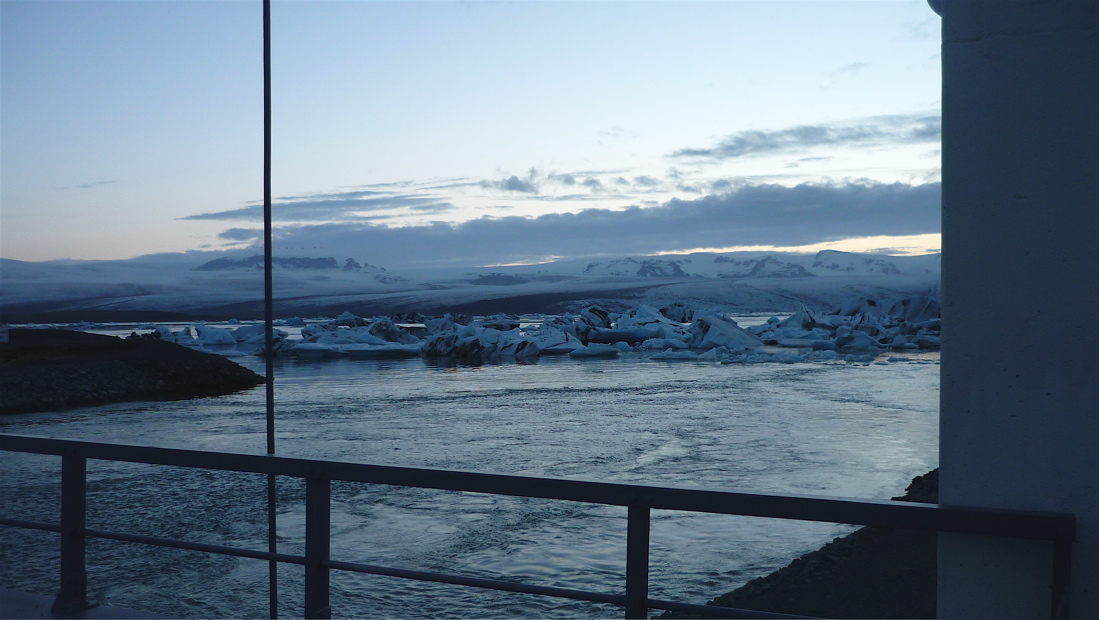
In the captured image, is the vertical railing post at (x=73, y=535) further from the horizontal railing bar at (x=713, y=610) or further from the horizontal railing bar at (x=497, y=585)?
the horizontal railing bar at (x=713, y=610)

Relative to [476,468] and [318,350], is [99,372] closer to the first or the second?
[318,350]

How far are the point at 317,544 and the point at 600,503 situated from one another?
70cm

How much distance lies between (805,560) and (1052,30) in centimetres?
506

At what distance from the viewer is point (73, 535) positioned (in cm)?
242

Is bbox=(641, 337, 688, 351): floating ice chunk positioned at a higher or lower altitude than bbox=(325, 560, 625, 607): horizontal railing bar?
lower

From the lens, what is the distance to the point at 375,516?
8.08 metres

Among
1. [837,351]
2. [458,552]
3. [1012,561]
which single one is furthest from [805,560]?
[837,351]

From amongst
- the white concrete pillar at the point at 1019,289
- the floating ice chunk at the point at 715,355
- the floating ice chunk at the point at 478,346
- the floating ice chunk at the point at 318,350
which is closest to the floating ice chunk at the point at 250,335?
the floating ice chunk at the point at 318,350

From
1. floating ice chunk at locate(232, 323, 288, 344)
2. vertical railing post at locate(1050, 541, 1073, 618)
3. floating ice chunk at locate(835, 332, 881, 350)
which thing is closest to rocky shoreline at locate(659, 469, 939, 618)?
vertical railing post at locate(1050, 541, 1073, 618)

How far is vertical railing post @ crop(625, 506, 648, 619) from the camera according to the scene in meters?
1.62

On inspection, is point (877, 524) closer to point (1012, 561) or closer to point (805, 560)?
point (1012, 561)

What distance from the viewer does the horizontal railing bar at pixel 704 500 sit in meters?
1.40

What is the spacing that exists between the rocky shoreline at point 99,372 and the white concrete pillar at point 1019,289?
20.0 meters

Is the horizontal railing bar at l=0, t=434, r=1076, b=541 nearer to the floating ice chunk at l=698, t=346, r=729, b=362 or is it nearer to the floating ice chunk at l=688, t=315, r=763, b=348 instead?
the floating ice chunk at l=698, t=346, r=729, b=362
